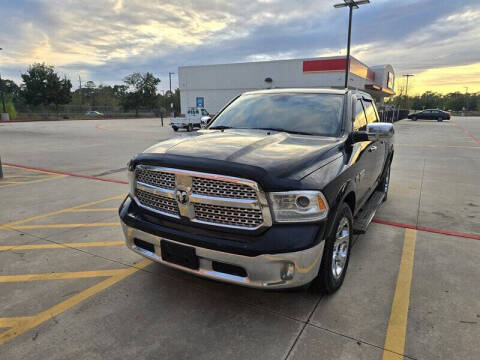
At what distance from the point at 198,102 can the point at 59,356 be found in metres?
42.9

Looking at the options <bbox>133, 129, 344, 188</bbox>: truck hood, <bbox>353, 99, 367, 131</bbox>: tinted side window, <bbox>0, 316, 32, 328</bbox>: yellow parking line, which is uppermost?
<bbox>353, 99, 367, 131</bbox>: tinted side window

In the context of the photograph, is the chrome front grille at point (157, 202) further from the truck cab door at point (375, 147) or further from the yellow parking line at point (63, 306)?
the truck cab door at point (375, 147)

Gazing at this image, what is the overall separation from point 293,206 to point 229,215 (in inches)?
18.4

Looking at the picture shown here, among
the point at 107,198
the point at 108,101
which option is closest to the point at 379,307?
the point at 107,198

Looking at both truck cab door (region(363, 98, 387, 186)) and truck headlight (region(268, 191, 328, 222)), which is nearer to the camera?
truck headlight (region(268, 191, 328, 222))

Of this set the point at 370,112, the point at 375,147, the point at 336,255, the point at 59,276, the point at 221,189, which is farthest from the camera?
the point at 370,112

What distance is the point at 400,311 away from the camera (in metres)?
2.82

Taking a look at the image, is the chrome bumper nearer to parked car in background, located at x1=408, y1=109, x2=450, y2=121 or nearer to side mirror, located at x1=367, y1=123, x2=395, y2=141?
side mirror, located at x1=367, y1=123, x2=395, y2=141

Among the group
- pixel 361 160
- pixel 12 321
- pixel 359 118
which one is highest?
pixel 359 118

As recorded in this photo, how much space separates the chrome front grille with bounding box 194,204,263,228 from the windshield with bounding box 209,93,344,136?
57.5 inches

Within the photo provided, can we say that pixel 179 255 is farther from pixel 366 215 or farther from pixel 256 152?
pixel 366 215

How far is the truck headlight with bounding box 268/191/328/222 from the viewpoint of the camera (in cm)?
235

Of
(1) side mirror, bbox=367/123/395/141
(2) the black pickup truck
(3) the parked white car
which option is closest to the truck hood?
(2) the black pickup truck

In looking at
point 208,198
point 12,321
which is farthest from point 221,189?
point 12,321
